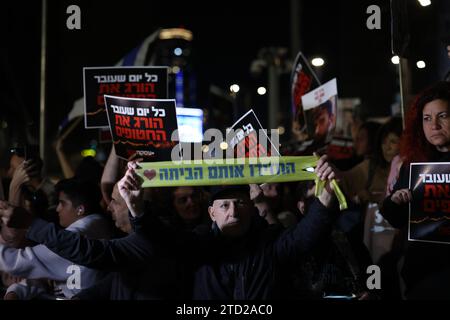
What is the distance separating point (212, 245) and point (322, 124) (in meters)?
3.06

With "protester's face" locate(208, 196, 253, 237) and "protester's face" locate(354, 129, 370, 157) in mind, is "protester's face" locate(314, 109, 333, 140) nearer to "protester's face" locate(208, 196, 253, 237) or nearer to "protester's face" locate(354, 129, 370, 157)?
"protester's face" locate(354, 129, 370, 157)

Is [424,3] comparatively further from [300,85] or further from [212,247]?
[212,247]

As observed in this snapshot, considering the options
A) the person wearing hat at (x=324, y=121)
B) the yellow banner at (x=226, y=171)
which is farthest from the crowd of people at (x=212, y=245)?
the person wearing hat at (x=324, y=121)

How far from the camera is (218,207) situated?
16.7ft

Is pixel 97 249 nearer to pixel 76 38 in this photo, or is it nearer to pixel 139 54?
pixel 139 54

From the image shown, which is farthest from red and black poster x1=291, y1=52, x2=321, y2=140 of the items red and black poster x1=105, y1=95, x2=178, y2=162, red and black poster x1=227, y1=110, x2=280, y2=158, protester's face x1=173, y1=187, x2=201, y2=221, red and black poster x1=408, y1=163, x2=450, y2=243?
red and black poster x1=408, y1=163, x2=450, y2=243

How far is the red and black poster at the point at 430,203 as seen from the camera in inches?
202

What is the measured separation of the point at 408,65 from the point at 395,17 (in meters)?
0.83

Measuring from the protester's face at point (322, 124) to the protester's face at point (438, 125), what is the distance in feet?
7.10

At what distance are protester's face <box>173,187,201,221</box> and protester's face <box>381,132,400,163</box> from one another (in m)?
1.93

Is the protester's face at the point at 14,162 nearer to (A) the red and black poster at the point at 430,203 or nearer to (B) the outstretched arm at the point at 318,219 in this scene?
(B) the outstretched arm at the point at 318,219

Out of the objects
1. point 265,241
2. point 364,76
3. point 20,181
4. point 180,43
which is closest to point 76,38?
point 364,76

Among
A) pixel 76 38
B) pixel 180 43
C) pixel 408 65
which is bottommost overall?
pixel 408 65
